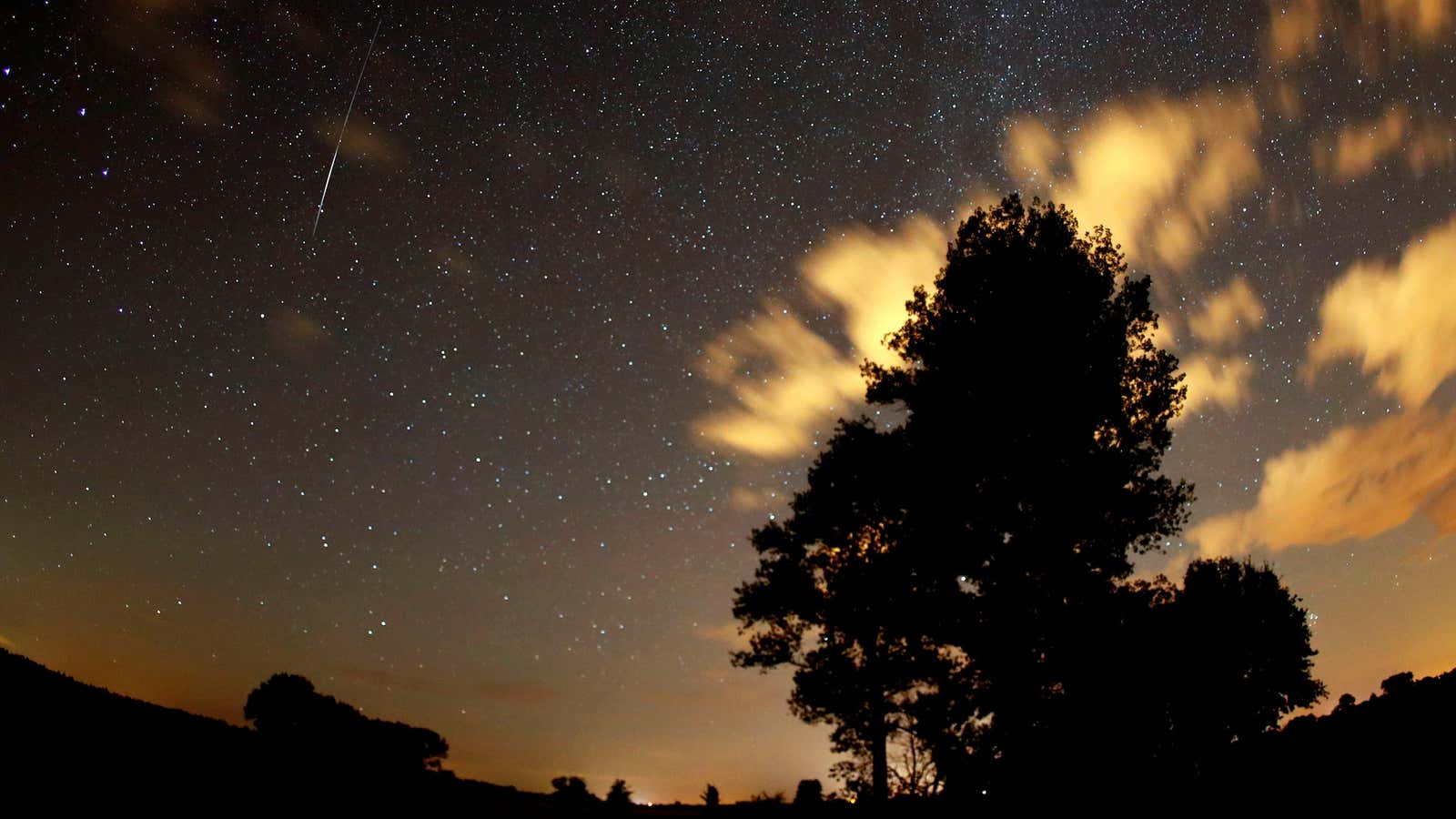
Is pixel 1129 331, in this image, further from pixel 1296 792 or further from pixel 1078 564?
pixel 1296 792

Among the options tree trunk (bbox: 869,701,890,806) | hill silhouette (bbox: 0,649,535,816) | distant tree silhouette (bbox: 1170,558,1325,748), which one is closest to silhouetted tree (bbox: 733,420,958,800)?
tree trunk (bbox: 869,701,890,806)

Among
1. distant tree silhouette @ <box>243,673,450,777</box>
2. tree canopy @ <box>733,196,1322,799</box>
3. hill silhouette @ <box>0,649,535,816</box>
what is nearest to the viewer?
hill silhouette @ <box>0,649,535,816</box>

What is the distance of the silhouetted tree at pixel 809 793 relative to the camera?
16.6m

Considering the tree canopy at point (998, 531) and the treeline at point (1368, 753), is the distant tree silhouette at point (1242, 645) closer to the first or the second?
the tree canopy at point (998, 531)

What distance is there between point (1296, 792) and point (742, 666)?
1301cm

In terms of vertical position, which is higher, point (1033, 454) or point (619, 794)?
point (1033, 454)

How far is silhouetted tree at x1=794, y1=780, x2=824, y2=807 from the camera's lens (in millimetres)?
16594

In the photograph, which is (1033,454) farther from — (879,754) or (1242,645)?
(1242,645)

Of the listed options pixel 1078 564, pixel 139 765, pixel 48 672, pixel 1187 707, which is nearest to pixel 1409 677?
pixel 1187 707

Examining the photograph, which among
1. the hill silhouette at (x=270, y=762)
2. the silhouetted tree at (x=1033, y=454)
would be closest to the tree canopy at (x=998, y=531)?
the silhouetted tree at (x=1033, y=454)

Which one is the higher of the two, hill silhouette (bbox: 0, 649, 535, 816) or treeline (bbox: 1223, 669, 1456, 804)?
treeline (bbox: 1223, 669, 1456, 804)

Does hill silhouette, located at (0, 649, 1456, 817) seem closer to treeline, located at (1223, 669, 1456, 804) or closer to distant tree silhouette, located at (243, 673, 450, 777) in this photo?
treeline, located at (1223, 669, 1456, 804)

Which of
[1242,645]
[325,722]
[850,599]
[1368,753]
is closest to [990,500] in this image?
[850,599]

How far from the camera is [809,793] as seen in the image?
17.0 m
